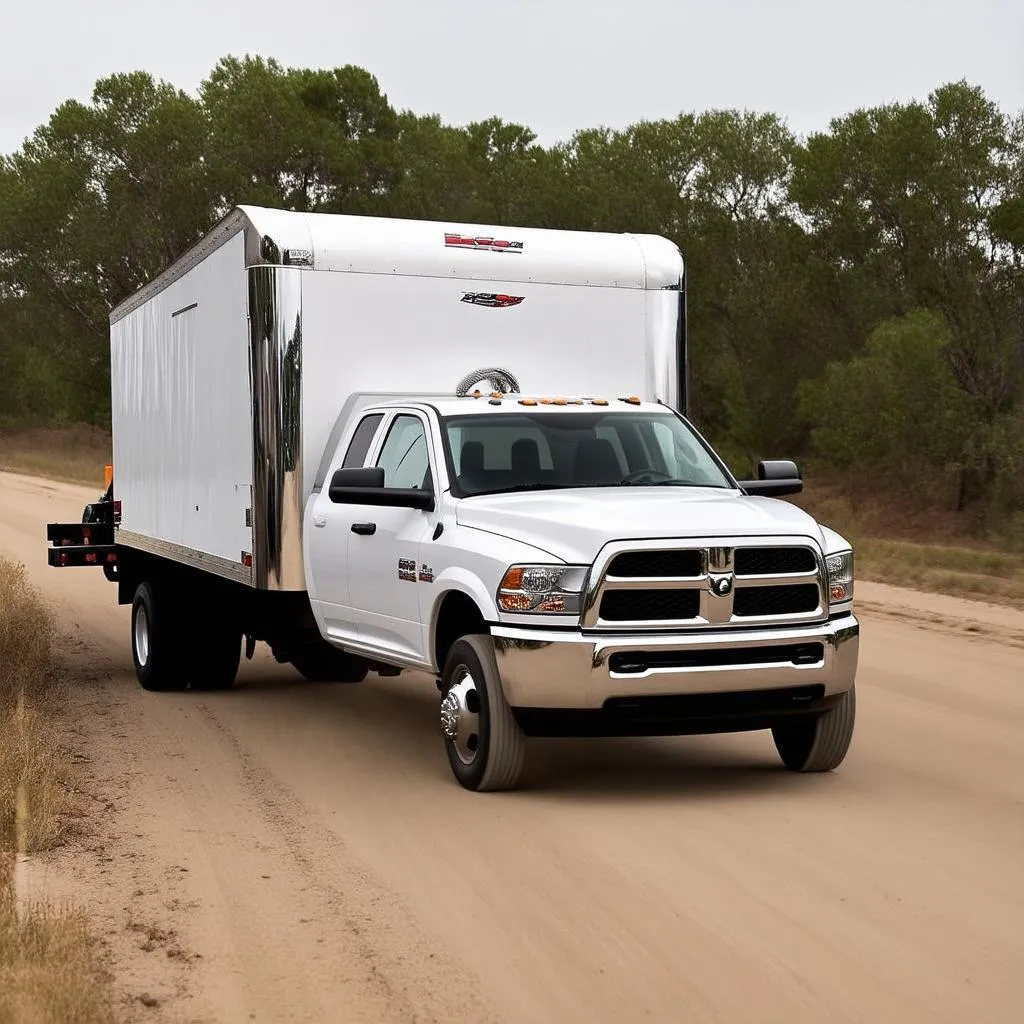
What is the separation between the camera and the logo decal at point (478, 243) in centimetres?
1052

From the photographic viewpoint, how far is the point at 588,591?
25.7 ft

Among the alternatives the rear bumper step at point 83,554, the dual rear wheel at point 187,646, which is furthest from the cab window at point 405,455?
the rear bumper step at point 83,554

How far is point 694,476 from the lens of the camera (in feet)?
31.3

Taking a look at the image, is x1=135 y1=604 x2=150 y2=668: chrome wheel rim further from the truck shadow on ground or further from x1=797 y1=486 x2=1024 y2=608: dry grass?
x1=797 y1=486 x2=1024 y2=608: dry grass

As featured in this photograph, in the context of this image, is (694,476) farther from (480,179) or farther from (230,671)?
(480,179)

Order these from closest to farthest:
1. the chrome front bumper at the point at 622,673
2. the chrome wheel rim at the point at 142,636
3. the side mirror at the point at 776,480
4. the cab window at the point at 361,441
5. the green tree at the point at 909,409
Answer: the chrome front bumper at the point at 622,673
the side mirror at the point at 776,480
the cab window at the point at 361,441
the chrome wheel rim at the point at 142,636
the green tree at the point at 909,409

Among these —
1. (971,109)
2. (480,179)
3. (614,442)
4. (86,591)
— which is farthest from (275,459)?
(480,179)

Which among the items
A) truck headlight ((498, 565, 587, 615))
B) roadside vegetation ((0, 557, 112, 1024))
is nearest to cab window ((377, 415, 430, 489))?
truck headlight ((498, 565, 587, 615))

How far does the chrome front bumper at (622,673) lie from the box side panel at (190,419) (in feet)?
9.47

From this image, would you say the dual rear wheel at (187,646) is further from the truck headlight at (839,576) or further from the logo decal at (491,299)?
the truck headlight at (839,576)

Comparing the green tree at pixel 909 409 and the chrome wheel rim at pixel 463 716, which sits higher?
the green tree at pixel 909 409

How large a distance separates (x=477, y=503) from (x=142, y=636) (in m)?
4.98

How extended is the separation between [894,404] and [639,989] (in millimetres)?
27367

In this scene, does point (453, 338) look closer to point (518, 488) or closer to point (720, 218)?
point (518, 488)
